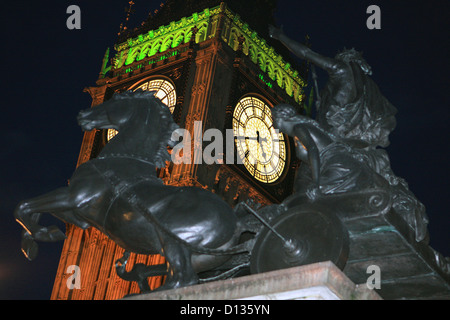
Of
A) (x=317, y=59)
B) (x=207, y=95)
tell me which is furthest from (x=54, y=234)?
(x=207, y=95)

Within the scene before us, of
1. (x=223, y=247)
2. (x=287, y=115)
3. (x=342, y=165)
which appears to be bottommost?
(x=223, y=247)

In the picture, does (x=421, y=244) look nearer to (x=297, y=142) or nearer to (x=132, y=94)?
(x=297, y=142)

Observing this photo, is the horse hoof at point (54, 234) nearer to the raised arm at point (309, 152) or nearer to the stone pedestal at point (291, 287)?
the stone pedestal at point (291, 287)

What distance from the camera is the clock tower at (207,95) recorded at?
91.3ft

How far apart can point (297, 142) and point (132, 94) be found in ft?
5.50

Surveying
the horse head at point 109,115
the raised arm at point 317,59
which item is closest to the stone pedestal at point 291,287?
the horse head at point 109,115

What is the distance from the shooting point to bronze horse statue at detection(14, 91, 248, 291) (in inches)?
278

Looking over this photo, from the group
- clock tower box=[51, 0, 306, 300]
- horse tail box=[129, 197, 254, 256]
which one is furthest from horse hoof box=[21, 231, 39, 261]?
clock tower box=[51, 0, 306, 300]

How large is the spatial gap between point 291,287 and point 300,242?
1.03 meters

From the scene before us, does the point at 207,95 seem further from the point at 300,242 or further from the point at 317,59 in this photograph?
the point at 300,242

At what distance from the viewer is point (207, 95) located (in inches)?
1131
